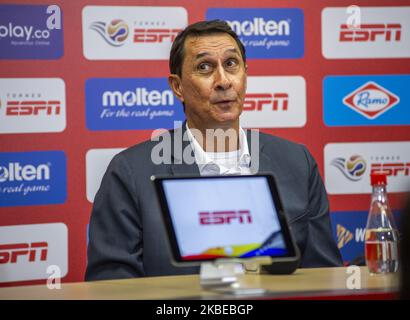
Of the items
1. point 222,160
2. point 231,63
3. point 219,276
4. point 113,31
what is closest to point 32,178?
point 113,31

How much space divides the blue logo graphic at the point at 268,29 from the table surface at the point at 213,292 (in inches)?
71.6

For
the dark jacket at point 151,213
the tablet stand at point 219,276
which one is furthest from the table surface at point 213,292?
the dark jacket at point 151,213

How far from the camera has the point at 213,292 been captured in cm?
167

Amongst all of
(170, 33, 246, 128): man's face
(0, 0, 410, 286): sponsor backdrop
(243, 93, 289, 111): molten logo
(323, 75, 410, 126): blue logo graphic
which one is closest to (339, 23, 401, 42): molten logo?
(0, 0, 410, 286): sponsor backdrop

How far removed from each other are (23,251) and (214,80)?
4.16ft

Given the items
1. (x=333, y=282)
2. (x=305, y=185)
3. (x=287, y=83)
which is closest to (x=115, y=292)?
(x=333, y=282)

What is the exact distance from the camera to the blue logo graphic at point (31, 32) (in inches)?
133

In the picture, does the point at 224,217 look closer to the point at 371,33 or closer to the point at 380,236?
the point at 380,236

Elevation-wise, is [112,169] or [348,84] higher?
[348,84]

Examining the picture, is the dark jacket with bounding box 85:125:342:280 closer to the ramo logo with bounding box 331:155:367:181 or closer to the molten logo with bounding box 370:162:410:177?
the ramo logo with bounding box 331:155:367:181

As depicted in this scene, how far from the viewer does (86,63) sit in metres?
3.46

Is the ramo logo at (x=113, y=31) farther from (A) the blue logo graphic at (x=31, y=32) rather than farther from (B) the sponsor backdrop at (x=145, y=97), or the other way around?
(A) the blue logo graphic at (x=31, y=32)

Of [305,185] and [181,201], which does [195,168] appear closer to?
[305,185]
